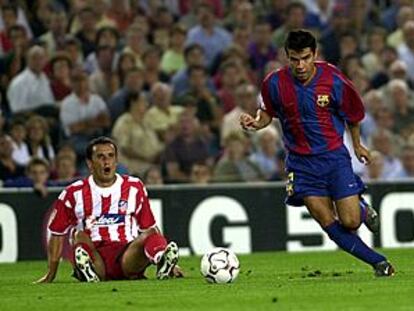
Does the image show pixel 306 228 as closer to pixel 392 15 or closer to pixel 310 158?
pixel 392 15

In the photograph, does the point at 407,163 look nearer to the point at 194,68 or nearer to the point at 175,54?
the point at 194,68

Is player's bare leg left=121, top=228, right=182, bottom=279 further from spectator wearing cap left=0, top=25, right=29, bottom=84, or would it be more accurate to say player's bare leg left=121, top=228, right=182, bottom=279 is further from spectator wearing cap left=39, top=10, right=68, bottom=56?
spectator wearing cap left=39, top=10, right=68, bottom=56

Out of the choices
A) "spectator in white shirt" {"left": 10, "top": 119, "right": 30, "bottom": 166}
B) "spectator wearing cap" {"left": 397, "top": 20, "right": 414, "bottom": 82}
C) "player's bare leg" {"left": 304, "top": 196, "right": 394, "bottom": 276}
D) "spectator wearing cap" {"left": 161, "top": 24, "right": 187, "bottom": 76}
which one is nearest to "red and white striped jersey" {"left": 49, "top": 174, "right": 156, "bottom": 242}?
"player's bare leg" {"left": 304, "top": 196, "right": 394, "bottom": 276}

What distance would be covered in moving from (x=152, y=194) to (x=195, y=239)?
808 millimetres

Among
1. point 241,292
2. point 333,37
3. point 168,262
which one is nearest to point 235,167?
point 333,37

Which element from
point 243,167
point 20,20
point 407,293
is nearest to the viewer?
point 407,293

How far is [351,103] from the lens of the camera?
12.7 meters

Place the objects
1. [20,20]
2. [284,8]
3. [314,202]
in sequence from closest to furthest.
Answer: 1. [314,202]
2. [20,20]
3. [284,8]

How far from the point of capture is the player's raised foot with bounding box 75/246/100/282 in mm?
13031

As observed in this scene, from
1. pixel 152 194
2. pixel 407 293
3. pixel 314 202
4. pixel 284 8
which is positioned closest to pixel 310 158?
pixel 314 202

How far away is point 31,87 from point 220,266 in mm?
8463

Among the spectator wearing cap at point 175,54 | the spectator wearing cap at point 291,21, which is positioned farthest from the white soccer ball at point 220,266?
the spectator wearing cap at point 291,21

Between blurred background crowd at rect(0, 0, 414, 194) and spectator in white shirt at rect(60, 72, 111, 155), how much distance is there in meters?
0.01

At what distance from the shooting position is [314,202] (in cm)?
1266
